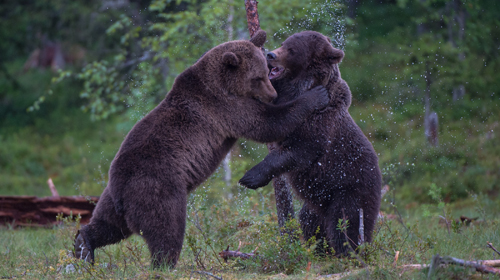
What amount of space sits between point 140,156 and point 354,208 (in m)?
2.20

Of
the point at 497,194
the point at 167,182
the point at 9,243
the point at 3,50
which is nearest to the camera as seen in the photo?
the point at 167,182

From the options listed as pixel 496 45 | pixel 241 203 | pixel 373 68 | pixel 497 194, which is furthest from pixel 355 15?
pixel 241 203

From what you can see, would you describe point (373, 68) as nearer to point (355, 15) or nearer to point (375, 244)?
point (355, 15)

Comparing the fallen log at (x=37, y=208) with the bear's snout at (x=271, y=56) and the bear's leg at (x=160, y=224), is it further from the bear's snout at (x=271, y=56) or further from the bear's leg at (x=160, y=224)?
the bear's snout at (x=271, y=56)

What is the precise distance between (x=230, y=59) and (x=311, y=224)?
6.97 feet

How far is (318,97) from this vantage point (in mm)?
4879

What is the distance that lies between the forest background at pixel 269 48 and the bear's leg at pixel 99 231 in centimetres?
185

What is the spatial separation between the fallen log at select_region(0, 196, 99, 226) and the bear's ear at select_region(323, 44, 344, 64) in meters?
4.81

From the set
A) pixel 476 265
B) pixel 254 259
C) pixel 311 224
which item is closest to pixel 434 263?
pixel 476 265

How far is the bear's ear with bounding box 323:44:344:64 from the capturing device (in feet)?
16.4

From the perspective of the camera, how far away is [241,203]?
7.57 meters

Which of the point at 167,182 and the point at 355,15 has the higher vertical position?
the point at 355,15

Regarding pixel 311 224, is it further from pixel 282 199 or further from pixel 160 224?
pixel 160 224

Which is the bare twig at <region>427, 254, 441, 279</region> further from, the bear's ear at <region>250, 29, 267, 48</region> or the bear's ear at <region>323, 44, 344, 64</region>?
the bear's ear at <region>250, 29, 267, 48</region>
